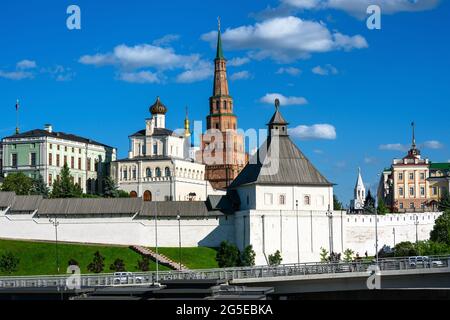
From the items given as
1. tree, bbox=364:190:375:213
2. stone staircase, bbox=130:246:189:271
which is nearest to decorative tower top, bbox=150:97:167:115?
tree, bbox=364:190:375:213

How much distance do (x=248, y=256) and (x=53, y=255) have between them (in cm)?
1704

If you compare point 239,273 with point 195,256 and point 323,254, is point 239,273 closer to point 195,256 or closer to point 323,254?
point 195,256

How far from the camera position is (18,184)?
105125 millimetres

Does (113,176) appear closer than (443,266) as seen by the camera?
No

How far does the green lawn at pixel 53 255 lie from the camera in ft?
244

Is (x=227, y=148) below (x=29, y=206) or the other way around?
the other way around

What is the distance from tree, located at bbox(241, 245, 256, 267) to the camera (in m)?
79.2

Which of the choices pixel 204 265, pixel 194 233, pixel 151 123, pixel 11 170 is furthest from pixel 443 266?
pixel 11 170

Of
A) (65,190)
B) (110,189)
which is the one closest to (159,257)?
(65,190)

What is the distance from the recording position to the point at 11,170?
118062mm

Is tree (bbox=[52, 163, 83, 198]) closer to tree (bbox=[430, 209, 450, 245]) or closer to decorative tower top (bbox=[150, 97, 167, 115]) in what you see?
decorative tower top (bbox=[150, 97, 167, 115])
